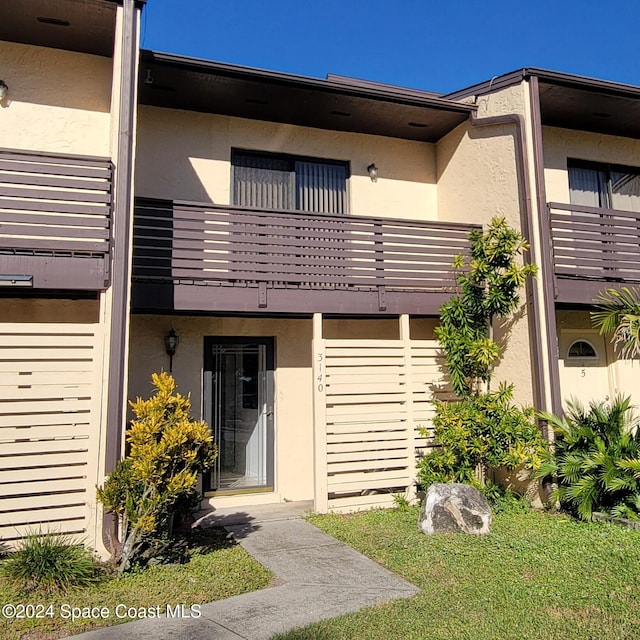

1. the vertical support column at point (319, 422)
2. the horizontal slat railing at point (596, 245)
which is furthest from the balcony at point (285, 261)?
the horizontal slat railing at point (596, 245)

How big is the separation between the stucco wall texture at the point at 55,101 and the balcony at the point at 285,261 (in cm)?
187

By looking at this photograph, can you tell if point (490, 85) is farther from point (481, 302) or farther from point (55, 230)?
point (55, 230)

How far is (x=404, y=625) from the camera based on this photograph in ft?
12.6

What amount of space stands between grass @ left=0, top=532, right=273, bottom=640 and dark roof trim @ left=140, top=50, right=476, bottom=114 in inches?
244

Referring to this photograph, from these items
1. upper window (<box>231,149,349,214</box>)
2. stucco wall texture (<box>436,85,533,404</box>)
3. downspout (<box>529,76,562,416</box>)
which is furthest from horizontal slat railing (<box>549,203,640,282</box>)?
upper window (<box>231,149,349,214</box>)

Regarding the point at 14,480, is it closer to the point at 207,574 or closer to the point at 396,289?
the point at 207,574

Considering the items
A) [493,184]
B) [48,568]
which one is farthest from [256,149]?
[48,568]

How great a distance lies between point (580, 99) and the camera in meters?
8.38

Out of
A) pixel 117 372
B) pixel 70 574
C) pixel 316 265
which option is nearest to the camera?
pixel 70 574

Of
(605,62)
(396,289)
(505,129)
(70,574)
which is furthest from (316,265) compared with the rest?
(605,62)

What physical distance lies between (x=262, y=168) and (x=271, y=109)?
94 centimetres

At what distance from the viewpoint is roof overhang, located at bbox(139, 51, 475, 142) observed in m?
7.24

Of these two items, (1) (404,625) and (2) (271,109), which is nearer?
(1) (404,625)

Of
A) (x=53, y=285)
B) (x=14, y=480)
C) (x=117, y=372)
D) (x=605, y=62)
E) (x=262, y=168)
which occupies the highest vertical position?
(x=605, y=62)
